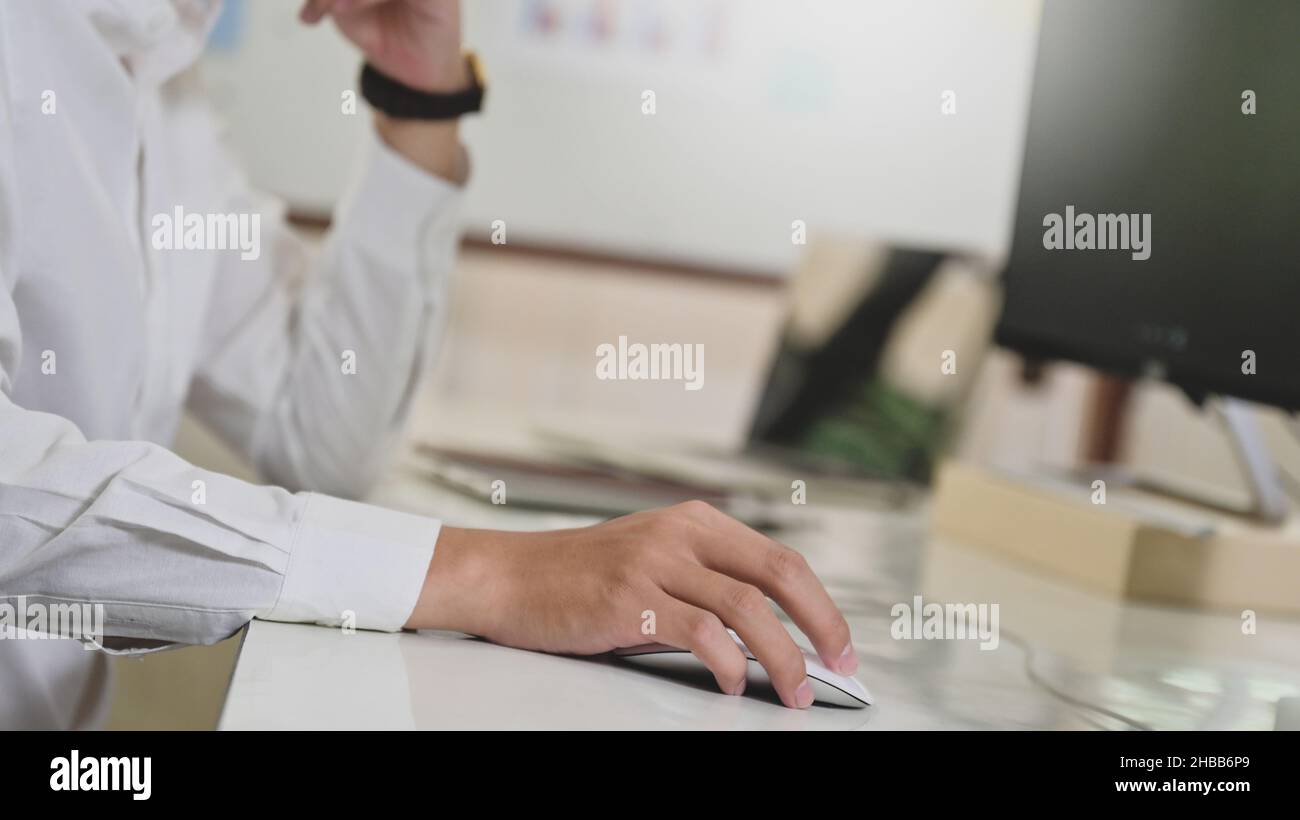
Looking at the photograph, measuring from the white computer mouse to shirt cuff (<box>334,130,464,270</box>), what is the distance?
0.60 meters

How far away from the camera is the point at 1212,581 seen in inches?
38.6

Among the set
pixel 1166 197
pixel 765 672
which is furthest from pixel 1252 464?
pixel 765 672

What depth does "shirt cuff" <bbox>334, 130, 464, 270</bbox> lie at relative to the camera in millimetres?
1073

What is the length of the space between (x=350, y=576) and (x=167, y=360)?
1.49 ft

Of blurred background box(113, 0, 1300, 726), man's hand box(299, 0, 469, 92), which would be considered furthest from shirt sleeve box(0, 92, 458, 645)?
blurred background box(113, 0, 1300, 726)

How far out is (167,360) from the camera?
3.09 ft

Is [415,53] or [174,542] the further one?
[415,53]

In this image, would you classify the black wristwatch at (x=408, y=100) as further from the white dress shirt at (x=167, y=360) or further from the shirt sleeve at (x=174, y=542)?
the shirt sleeve at (x=174, y=542)

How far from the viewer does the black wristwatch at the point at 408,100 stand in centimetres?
104

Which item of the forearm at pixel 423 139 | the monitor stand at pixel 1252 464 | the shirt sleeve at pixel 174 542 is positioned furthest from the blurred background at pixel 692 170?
the shirt sleeve at pixel 174 542

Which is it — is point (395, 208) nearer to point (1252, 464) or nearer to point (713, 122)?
point (1252, 464)

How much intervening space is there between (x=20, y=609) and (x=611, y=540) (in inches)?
10.7

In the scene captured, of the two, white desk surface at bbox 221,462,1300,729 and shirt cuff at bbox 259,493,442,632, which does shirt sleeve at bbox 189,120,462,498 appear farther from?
shirt cuff at bbox 259,493,442,632

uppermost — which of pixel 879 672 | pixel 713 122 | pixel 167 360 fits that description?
pixel 713 122
